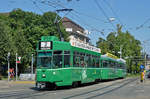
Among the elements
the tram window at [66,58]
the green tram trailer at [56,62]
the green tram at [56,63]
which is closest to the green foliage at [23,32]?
the green tram at [56,63]

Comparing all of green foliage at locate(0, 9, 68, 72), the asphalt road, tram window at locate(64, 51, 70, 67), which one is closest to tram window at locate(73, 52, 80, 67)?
tram window at locate(64, 51, 70, 67)

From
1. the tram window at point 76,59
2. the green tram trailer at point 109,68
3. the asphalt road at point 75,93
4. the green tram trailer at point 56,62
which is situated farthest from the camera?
the green tram trailer at point 109,68

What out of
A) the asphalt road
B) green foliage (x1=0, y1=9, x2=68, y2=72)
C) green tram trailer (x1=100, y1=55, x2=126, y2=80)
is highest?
green foliage (x1=0, y1=9, x2=68, y2=72)

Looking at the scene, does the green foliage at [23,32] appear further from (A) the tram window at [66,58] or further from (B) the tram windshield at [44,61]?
(A) the tram window at [66,58]

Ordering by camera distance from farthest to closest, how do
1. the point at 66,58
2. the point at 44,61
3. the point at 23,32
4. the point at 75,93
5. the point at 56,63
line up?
the point at 23,32, the point at 66,58, the point at 44,61, the point at 56,63, the point at 75,93

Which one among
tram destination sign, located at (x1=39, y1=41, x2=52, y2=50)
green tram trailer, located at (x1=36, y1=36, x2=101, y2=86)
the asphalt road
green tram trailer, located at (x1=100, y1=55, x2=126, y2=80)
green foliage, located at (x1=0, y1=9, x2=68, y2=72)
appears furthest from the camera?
green foliage, located at (x1=0, y1=9, x2=68, y2=72)

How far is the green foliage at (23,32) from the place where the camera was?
42219mm

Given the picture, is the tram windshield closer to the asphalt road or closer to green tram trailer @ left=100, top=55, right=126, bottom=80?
the asphalt road

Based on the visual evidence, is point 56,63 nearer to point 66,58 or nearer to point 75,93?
point 66,58

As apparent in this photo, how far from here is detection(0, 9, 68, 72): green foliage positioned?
1662 inches

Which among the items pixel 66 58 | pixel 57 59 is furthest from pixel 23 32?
pixel 57 59

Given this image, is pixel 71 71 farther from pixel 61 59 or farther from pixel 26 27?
pixel 26 27

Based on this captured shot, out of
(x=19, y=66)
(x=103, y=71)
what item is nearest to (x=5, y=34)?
(x=19, y=66)

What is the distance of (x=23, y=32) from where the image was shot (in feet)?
163
